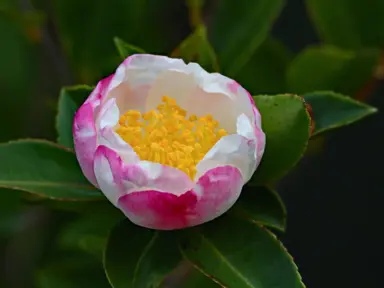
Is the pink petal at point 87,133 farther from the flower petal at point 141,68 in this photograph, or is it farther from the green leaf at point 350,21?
the green leaf at point 350,21

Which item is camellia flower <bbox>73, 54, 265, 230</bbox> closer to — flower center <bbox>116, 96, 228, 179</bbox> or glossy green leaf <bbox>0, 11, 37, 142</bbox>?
flower center <bbox>116, 96, 228, 179</bbox>

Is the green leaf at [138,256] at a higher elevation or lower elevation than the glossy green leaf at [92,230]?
higher

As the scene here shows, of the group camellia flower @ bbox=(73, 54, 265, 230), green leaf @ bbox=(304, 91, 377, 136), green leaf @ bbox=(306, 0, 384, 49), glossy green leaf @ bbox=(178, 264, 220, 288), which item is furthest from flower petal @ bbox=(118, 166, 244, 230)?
green leaf @ bbox=(306, 0, 384, 49)

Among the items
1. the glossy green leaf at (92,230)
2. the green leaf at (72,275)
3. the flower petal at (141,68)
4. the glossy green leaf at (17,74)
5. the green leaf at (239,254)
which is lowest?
the glossy green leaf at (17,74)

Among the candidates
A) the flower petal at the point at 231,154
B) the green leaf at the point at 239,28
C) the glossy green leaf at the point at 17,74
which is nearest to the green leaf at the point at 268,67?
the green leaf at the point at 239,28

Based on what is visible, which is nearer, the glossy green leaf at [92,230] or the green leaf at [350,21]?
the glossy green leaf at [92,230]

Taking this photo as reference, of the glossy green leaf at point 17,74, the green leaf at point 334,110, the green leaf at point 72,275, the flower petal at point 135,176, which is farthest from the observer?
the glossy green leaf at point 17,74

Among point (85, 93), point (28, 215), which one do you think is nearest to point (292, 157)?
point (85, 93)

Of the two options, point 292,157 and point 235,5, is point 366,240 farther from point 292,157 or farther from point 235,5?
point 292,157
